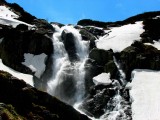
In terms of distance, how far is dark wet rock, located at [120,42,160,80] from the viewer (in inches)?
2084

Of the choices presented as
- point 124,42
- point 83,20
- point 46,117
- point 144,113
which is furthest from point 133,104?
point 83,20

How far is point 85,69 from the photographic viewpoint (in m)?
54.5

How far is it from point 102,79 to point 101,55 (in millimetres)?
6203

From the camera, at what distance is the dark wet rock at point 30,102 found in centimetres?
2955

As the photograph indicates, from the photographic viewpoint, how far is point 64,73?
5406cm

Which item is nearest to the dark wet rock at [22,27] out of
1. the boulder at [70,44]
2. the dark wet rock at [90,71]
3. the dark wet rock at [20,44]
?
the dark wet rock at [20,44]

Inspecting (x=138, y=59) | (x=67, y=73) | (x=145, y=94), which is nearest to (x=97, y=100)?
(x=145, y=94)

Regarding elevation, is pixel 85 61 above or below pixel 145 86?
above

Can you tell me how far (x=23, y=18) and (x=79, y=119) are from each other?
46460 mm

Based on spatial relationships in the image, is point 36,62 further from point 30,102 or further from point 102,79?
point 30,102

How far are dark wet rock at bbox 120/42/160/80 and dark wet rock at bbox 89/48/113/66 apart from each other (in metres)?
1.97

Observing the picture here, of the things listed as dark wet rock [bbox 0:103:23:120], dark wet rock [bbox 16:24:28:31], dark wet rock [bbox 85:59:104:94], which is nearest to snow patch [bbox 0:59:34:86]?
dark wet rock [bbox 85:59:104:94]

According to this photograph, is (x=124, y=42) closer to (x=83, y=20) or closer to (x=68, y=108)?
(x=68, y=108)

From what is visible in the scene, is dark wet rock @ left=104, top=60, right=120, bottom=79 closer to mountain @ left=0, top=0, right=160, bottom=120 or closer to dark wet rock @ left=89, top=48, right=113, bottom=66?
mountain @ left=0, top=0, right=160, bottom=120
